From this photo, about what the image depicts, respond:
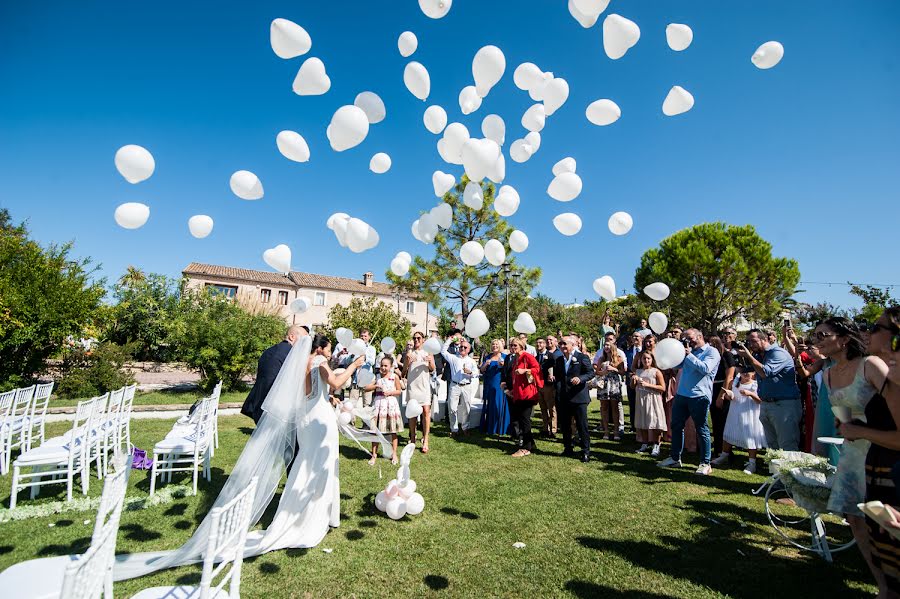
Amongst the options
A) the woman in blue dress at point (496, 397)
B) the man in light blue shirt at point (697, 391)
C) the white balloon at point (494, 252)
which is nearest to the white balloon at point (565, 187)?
the white balloon at point (494, 252)

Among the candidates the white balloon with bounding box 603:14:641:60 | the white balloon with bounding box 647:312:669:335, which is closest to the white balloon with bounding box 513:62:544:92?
the white balloon with bounding box 603:14:641:60

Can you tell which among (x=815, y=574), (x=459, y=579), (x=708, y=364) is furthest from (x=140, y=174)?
(x=708, y=364)

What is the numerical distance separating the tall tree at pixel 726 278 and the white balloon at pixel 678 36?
25275 mm

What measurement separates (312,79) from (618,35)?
95.8 inches

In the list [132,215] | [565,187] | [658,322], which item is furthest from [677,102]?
[132,215]

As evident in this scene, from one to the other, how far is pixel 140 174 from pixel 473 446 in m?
6.13

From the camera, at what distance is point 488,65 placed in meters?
3.48

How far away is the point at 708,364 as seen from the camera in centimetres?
548

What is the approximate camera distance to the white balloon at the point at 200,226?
3651 millimetres

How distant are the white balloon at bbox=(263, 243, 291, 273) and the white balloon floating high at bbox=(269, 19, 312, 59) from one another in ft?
5.61

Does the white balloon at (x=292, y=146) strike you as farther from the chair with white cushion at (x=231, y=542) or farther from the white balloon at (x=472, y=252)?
the chair with white cushion at (x=231, y=542)

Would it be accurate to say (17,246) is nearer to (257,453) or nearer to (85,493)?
(85,493)

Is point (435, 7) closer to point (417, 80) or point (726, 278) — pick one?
point (417, 80)

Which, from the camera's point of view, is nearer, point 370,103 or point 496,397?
point 370,103
